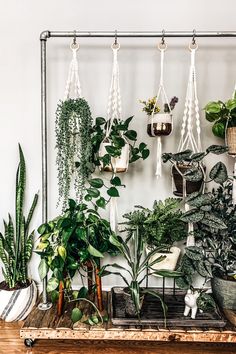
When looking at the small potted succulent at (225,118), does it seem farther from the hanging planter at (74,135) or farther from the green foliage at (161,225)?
the hanging planter at (74,135)

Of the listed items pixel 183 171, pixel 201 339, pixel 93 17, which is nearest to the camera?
pixel 201 339

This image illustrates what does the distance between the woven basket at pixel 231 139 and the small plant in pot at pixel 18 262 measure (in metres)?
1.23

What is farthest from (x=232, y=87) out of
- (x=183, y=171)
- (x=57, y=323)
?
(x=57, y=323)

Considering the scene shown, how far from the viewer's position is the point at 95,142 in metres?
2.03

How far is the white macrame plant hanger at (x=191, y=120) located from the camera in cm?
198

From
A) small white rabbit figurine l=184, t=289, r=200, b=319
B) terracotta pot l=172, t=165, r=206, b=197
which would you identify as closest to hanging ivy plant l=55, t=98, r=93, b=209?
terracotta pot l=172, t=165, r=206, b=197

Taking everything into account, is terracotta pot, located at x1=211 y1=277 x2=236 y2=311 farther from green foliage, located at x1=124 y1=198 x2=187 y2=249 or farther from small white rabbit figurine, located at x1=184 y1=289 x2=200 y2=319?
green foliage, located at x1=124 y1=198 x2=187 y2=249

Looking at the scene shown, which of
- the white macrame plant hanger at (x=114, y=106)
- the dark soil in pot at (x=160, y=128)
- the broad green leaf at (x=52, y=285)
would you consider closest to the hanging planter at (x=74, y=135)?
the white macrame plant hanger at (x=114, y=106)

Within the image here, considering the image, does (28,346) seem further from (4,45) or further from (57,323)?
(4,45)

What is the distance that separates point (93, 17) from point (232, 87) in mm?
985

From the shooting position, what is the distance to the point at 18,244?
2.20m

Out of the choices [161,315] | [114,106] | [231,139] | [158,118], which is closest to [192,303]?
[161,315]

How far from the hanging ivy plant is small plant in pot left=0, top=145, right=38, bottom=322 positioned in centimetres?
34

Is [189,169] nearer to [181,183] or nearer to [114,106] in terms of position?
[181,183]
